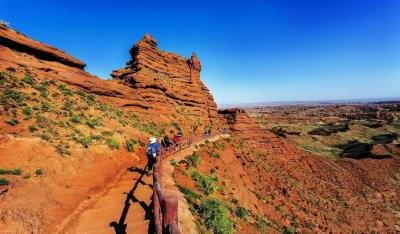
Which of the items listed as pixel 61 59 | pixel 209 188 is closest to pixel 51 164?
pixel 209 188

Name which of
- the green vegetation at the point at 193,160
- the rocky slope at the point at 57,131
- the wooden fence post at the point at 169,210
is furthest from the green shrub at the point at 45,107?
the wooden fence post at the point at 169,210

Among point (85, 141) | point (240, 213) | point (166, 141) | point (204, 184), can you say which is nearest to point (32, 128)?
point (85, 141)

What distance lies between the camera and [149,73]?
38.7m

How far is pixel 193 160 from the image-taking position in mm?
21312

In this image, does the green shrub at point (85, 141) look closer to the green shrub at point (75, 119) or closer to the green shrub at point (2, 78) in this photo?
the green shrub at point (75, 119)

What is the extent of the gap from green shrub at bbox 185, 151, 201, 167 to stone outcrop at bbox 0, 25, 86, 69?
17.0m

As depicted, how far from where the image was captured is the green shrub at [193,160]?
67.2 ft

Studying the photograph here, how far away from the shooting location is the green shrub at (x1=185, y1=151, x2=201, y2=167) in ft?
67.2

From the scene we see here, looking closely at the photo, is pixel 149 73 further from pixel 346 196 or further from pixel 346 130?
pixel 346 130

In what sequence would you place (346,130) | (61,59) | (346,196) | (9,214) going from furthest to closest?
(346,130) → (346,196) → (61,59) → (9,214)

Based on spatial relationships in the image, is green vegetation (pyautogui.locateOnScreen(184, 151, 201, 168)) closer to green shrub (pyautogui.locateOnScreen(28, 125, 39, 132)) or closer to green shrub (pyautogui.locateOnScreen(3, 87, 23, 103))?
green shrub (pyautogui.locateOnScreen(28, 125, 39, 132))

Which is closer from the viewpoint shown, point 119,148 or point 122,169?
point 122,169

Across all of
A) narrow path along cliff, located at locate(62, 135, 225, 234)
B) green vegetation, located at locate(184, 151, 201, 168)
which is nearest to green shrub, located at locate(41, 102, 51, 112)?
narrow path along cliff, located at locate(62, 135, 225, 234)

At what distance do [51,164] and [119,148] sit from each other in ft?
19.2
